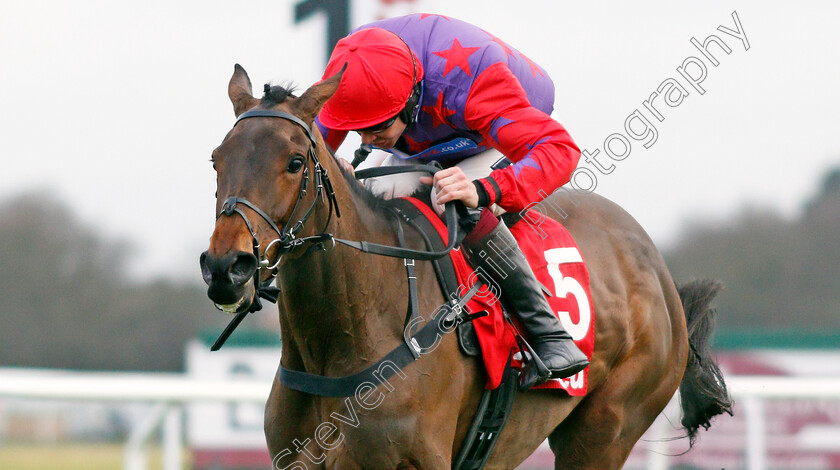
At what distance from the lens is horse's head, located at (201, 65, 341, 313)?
2318 mm

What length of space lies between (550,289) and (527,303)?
271 mm

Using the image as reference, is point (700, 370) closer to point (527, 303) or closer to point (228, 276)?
point (527, 303)

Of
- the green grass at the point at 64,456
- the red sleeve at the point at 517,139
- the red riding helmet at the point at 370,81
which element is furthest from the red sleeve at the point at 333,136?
the green grass at the point at 64,456

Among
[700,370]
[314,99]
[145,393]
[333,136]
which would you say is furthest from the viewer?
[145,393]

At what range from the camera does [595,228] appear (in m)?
3.94

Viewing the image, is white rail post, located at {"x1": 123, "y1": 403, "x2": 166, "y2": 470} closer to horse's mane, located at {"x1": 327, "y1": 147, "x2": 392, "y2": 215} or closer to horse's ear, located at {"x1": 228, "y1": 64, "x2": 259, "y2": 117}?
horse's mane, located at {"x1": 327, "y1": 147, "x2": 392, "y2": 215}

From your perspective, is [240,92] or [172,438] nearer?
[240,92]

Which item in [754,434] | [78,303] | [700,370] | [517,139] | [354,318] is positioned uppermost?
[517,139]

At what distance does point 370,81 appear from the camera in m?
2.91

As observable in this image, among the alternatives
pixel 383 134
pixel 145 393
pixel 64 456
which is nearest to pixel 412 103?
pixel 383 134

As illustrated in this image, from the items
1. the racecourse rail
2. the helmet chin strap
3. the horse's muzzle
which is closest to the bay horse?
the horse's muzzle

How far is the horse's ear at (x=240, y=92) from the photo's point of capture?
2.71 m

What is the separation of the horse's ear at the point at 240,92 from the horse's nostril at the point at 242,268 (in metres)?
0.55

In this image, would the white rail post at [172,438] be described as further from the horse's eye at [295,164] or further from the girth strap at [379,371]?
the horse's eye at [295,164]
